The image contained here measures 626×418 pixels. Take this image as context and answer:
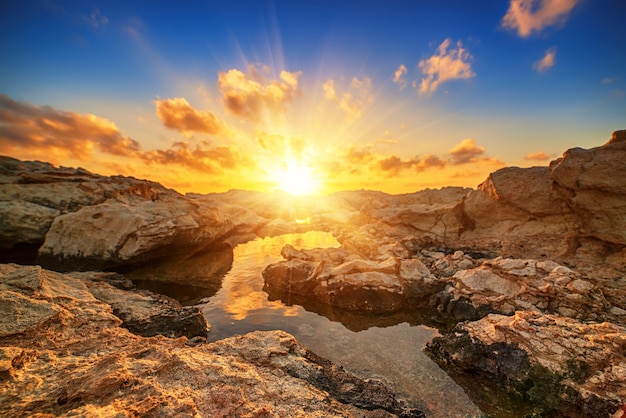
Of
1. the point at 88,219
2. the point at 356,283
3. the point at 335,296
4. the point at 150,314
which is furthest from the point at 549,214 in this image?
the point at 88,219

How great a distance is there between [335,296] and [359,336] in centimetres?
→ 363

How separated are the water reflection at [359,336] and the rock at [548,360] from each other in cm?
122

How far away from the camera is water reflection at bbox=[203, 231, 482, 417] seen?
9.12 metres

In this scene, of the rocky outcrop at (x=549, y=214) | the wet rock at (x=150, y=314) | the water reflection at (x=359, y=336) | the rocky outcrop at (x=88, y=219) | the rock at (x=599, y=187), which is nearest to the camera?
the water reflection at (x=359, y=336)

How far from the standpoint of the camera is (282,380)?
21.1ft

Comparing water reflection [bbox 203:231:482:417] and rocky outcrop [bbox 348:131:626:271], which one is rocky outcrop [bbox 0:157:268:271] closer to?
water reflection [bbox 203:231:482:417]

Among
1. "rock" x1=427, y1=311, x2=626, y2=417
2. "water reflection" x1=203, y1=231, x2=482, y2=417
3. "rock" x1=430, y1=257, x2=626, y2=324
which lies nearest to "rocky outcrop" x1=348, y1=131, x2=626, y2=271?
"rock" x1=430, y1=257, x2=626, y2=324

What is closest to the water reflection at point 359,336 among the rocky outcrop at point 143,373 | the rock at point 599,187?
the rocky outcrop at point 143,373

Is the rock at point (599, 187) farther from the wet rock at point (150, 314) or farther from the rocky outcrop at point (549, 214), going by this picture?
the wet rock at point (150, 314)

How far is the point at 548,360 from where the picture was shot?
8.34 meters

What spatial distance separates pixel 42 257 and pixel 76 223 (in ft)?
10.5

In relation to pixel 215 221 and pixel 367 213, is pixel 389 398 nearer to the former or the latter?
pixel 215 221

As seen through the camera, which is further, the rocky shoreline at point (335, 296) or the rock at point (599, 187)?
the rock at point (599, 187)

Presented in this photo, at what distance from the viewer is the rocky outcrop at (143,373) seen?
15.6 ft
